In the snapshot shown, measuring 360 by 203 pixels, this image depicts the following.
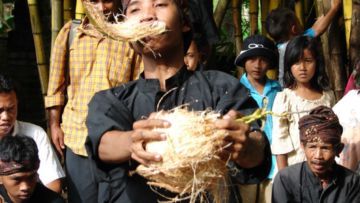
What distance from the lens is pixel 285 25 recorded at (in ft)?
19.9

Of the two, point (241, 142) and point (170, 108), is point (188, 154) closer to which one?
point (241, 142)

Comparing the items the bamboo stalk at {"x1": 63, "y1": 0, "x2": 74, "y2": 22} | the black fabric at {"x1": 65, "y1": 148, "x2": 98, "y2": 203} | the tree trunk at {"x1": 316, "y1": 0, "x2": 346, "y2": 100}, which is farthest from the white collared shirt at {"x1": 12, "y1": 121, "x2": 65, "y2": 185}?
the tree trunk at {"x1": 316, "y1": 0, "x2": 346, "y2": 100}

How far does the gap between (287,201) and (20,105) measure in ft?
16.5

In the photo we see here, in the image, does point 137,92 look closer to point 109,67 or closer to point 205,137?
point 205,137

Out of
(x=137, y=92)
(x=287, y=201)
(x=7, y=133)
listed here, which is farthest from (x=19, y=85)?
(x=137, y=92)

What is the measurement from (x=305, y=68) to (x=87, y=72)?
4.58 ft

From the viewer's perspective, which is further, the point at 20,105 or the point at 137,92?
the point at 20,105

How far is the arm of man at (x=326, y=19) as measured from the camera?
609 cm

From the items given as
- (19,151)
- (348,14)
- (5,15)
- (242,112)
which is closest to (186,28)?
(242,112)

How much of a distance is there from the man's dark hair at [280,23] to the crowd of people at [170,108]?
0.01 metres

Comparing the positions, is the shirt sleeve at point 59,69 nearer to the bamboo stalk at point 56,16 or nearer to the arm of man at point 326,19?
the bamboo stalk at point 56,16

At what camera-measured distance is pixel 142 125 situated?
252 cm

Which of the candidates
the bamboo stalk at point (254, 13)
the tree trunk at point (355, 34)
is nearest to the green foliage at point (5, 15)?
the bamboo stalk at point (254, 13)

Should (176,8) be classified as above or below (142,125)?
above
